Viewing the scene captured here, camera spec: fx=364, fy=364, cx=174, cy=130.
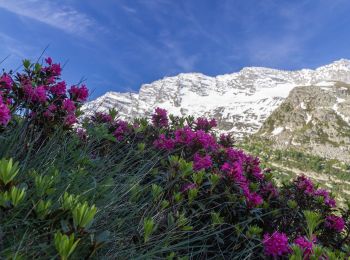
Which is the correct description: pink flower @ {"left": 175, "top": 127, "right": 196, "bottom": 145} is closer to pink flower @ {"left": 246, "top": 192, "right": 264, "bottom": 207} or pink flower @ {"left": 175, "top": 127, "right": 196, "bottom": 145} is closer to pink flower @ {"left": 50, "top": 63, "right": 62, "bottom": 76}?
pink flower @ {"left": 246, "top": 192, "right": 264, "bottom": 207}

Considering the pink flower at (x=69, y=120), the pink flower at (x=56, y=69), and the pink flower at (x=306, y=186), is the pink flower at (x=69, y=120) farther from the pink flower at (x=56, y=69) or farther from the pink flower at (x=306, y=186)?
the pink flower at (x=306, y=186)

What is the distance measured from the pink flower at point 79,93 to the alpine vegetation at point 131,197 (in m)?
0.01

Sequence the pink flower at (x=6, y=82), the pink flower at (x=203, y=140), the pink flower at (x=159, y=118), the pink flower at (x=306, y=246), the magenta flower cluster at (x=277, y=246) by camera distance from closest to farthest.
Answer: the pink flower at (x=306, y=246)
the magenta flower cluster at (x=277, y=246)
the pink flower at (x=6, y=82)
the pink flower at (x=203, y=140)
the pink flower at (x=159, y=118)

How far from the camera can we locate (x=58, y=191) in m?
3.00

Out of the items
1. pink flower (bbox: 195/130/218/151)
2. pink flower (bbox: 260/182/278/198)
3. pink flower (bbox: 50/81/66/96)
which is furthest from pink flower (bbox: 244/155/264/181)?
pink flower (bbox: 50/81/66/96)

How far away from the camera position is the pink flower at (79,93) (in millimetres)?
5272

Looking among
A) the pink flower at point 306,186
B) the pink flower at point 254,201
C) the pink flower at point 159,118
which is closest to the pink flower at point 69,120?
the pink flower at point 254,201

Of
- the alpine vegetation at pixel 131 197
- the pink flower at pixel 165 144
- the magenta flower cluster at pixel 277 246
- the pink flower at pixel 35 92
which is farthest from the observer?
the pink flower at pixel 165 144

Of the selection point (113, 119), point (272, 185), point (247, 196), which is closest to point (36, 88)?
point (113, 119)

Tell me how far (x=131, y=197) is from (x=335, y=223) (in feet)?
10.6

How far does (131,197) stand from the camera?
3.65m

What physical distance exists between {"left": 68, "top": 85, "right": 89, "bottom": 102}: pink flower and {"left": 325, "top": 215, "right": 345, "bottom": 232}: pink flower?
13.0 ft

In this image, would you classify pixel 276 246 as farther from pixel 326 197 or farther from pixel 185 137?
pixel 185 137

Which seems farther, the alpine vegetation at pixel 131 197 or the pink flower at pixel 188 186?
the pink flower at pixel 188 186
